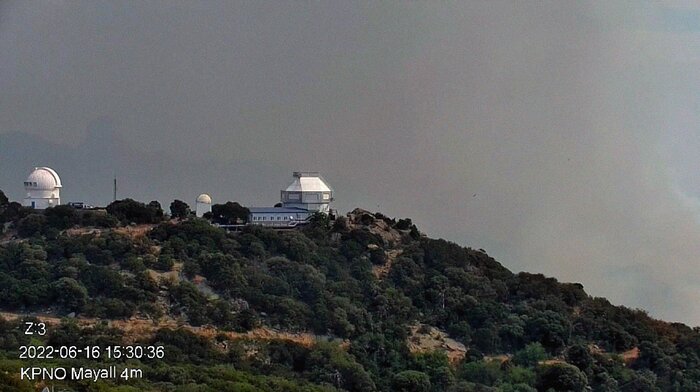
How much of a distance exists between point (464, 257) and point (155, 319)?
45.8 feet

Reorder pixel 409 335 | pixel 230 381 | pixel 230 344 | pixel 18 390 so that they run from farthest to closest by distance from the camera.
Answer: pixel 409 335 → pixel 230 344 → pixel 230 381 → pixel 18 390

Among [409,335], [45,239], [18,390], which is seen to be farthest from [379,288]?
[18,390]

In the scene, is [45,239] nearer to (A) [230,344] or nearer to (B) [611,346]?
(A) [230,344]

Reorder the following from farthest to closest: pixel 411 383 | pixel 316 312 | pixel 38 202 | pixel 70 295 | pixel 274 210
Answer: pixel 274 210 < pixel 38 202 < pixel 316 312 < pixel 70 295 < pixel 411 383

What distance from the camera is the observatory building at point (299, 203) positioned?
45.5 metres

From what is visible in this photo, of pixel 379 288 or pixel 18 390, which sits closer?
pixel 18 390

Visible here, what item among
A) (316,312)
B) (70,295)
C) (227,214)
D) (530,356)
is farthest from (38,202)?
(530,356)

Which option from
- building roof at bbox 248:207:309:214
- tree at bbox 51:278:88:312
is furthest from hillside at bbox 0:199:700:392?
building roof at bbox 248:207:309:214

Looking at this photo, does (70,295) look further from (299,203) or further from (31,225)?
(299,203)

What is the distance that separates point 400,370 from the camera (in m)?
35.4

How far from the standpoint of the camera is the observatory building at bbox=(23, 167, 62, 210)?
4397cm

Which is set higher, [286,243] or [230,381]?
[286,243]

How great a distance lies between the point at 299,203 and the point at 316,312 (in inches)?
407

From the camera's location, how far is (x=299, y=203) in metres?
47.1
